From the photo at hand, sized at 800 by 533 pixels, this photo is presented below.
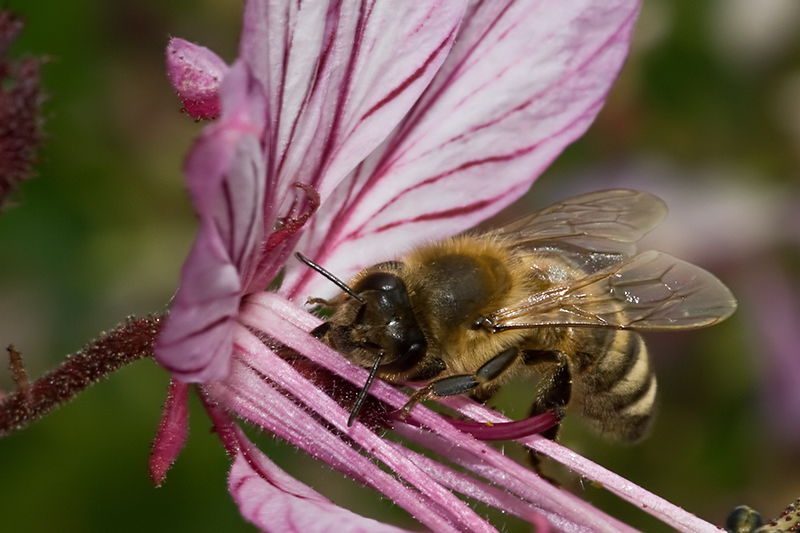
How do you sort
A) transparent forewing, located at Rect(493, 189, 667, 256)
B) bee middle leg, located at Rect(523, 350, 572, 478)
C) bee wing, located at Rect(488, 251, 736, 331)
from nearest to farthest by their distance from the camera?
bee wing, located at Rect(488, 251, 736, 331) < bee middle leg, located at Rect(523, 350, 572, 478) < transparent forewing, located at Rect(493, 189, 667, 256)

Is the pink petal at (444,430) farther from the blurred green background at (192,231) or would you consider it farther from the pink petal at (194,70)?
the blurred green background at (192,231)

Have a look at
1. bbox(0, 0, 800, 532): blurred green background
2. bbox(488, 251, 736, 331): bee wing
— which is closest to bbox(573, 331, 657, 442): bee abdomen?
bbox(488, 251, 736, 331): bee wing

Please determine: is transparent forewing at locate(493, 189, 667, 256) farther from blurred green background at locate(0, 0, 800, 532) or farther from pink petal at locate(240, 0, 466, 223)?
blurred green background at locate(0, 0, 800, 532)

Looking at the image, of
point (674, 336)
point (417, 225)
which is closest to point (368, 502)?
point (674, 336)

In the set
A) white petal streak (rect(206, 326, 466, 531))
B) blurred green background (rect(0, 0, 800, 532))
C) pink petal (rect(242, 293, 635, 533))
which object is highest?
pink petal (rect(242, 293, 635, 533))

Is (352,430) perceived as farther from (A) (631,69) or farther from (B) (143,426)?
(A) (631,69)

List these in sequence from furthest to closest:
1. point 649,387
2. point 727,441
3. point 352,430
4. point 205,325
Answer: point 727,441 < point 649,387 < point 352,430 < point 205,325
